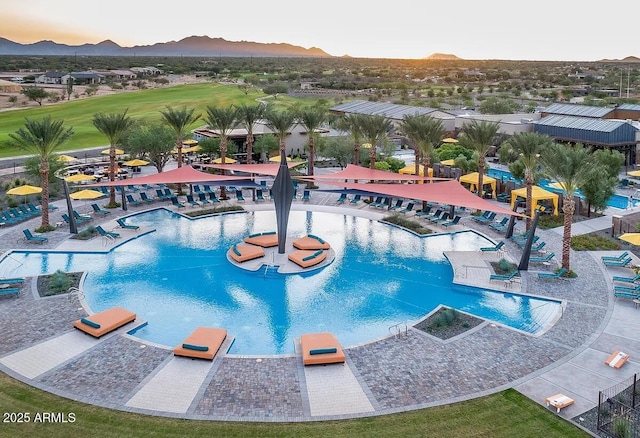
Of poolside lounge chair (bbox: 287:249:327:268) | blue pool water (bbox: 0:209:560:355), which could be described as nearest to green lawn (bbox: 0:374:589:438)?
blue pool water (bbox: 0:209:560:355)

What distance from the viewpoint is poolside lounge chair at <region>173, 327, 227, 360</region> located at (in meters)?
15.4

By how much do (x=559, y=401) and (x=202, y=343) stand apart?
33.4ft

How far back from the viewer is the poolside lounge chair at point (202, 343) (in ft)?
50.5

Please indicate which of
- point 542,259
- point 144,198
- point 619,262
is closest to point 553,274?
point 542,259

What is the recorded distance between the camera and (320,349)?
50.5 ft

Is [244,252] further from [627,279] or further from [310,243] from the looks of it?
[627,279]

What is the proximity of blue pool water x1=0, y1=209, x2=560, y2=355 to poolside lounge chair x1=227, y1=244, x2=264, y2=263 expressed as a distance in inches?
25.1

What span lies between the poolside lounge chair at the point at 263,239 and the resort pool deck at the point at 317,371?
963 centimetres

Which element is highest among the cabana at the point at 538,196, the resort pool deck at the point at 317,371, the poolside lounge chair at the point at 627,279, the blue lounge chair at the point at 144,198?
the cabana at the point at 538,196

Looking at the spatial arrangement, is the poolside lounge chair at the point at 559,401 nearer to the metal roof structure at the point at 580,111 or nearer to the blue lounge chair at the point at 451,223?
the blue lounge chair at the point at 451,223

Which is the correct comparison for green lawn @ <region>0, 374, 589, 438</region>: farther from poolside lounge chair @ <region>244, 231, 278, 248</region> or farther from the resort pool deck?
poolside lounge chair @ <region>244, 231, 278, 248</region>

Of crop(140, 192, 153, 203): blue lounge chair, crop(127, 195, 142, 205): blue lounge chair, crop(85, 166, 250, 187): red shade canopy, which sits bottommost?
crop(127, 195, 142, 205): blue lounge chair

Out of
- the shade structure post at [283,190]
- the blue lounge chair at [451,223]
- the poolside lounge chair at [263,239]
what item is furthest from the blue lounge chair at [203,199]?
the blue lounge chair at [451,223]

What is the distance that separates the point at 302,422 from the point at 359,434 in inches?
56.3
